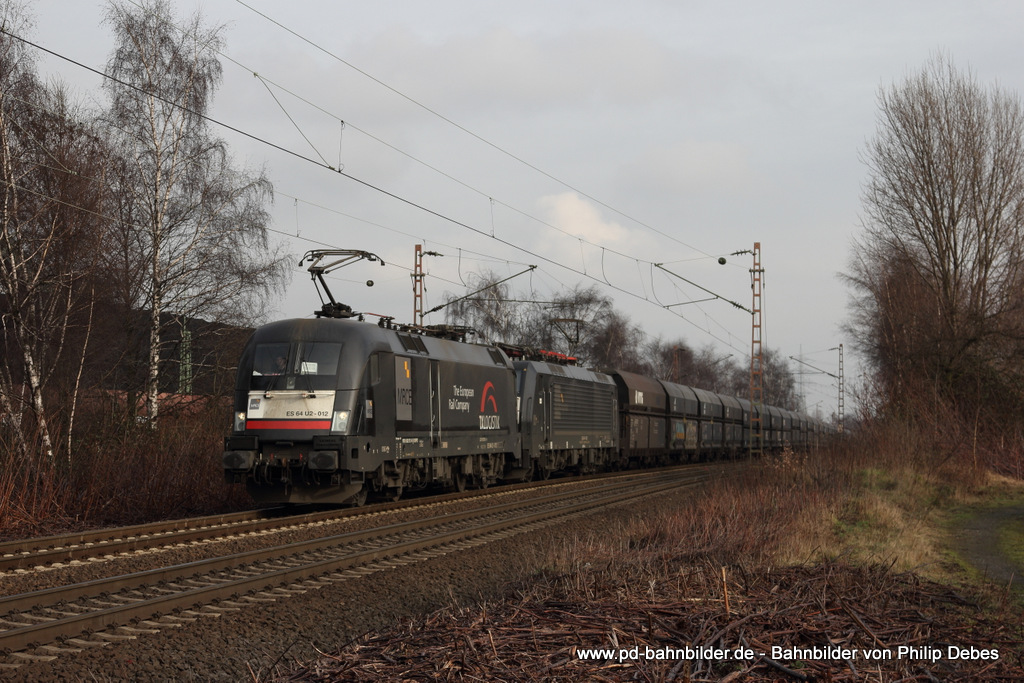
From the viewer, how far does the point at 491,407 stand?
66.7ft

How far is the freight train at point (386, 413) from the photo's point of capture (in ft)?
47.5

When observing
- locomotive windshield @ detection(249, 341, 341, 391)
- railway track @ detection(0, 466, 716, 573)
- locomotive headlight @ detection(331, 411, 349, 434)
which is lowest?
railway track @ detection(0, 466, 716, 573)

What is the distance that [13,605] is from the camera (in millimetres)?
7566

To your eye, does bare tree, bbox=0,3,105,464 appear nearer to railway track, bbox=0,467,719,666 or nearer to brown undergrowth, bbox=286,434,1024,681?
railway track, bbox=0,467,719,666

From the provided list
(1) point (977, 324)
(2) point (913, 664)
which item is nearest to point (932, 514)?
(1) point (977, 324)

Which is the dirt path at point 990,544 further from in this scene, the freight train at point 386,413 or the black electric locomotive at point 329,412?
the black electric locomotive at point 329,412

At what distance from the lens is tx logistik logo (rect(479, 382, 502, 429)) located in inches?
781

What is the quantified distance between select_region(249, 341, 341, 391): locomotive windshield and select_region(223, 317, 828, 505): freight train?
2 centimetres

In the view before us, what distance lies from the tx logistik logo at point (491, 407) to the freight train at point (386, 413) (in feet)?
0.16

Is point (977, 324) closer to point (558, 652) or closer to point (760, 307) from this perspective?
point (760, 307)

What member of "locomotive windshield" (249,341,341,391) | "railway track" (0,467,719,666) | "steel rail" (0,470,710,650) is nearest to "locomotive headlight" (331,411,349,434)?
"locomotive windshield" (249,341,341,391)

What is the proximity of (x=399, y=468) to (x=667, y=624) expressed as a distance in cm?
1207

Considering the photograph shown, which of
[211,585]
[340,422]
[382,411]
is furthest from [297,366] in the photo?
[211,585]

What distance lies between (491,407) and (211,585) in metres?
11.9
